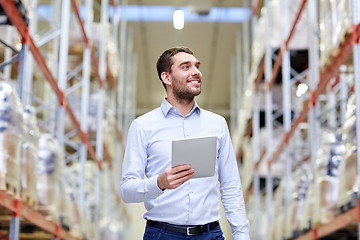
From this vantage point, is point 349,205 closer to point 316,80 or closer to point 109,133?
point 316,80

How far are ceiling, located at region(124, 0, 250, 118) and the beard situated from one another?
15.2 m

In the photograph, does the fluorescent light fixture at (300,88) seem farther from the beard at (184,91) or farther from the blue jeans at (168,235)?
the blue jeans at (168,235)

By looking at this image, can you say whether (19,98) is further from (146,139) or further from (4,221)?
(146,139)

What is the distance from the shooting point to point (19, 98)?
263 inches

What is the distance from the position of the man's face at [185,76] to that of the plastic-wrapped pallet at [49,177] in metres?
4.74

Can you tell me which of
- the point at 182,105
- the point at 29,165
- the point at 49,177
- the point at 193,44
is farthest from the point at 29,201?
the point at 193,44

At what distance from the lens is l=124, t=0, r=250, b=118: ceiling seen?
62.8 ft

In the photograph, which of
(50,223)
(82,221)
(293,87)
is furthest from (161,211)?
(293,87)

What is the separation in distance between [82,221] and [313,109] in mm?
4103

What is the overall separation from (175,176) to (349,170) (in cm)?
392

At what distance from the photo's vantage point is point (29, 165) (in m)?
6.82

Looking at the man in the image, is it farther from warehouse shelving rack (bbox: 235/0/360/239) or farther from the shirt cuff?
warehouse shelving rack (bbox: 235/0/360/239)

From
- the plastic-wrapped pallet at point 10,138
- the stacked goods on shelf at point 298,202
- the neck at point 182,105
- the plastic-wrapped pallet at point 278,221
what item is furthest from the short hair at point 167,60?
the plastic-wrapped pallet at point 278,221

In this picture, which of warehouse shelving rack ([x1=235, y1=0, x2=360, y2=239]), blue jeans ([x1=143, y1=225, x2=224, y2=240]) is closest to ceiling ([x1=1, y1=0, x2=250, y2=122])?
warehouse shelving rack ([x1=235, y1=0, x2=360, y2=239])
